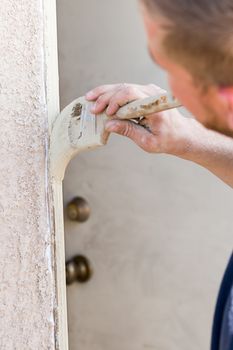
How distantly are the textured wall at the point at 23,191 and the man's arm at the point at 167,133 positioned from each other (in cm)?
11

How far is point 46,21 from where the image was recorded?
104 cm

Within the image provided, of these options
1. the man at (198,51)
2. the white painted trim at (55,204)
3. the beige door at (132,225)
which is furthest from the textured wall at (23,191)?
the beige door at (132,225)

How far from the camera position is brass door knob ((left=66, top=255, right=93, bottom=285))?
1820 millimetres

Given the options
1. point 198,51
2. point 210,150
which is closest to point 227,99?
point 198,51

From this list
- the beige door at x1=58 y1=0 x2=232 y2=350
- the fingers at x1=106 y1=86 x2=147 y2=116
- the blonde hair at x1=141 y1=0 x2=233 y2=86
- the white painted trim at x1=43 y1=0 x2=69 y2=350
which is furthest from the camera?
the beige door at x1=58 y1=0 x2=232 y2=350

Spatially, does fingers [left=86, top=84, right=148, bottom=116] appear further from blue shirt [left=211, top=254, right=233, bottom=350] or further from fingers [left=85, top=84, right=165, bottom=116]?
blue shirt [left=211, top=254, right=233, bottom=350]

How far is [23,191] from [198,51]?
0.53m

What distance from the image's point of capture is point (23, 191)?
1.00 metres

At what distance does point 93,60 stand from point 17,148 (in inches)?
32.8

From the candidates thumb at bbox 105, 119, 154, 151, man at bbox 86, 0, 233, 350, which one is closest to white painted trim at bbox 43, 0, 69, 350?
thumb at bbox 105, 119, 154, 151

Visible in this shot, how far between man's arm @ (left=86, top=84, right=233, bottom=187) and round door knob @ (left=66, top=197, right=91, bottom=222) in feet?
2.76

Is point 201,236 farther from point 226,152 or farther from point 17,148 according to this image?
point 17,148

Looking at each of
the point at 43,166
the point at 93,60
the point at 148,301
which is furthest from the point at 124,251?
the point at 43,166

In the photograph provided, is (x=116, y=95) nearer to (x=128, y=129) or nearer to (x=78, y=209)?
(x=128, y=129)
